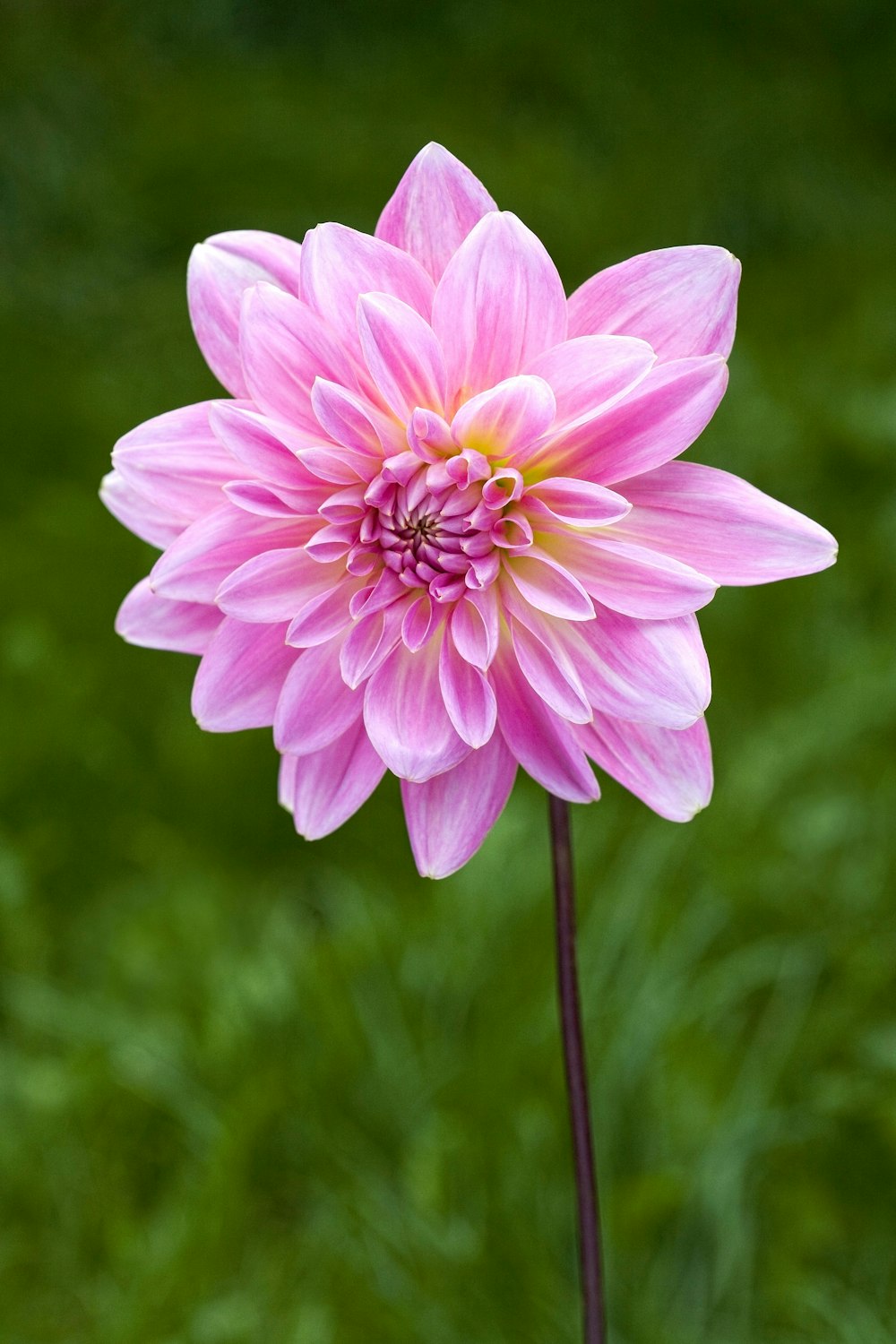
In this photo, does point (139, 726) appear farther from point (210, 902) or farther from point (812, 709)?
point (812, 709)

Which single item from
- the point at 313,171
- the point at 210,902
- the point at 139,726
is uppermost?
the point at 313,171

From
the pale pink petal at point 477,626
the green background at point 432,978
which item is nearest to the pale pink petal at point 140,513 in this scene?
the pale pink petal at point 477,626

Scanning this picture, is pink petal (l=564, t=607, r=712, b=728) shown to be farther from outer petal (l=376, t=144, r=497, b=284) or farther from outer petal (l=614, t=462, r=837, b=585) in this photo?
outer petal (l=376, t=144, r=497, b=284)

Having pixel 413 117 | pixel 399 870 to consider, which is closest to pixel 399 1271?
pixel 399 870

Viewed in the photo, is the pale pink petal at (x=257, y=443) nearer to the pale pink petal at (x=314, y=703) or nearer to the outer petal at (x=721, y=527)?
the pale pink petal at (x=314, y=703)

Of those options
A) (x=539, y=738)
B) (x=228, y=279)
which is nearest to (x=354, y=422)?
(x=228, y=279)

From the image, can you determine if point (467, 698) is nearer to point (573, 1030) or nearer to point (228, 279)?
point (573, 1030)
